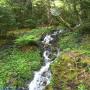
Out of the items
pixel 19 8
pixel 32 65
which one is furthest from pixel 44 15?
pixel 32 65

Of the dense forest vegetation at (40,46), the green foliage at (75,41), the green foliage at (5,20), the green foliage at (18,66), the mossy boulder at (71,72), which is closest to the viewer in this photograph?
the mossy boulder at (71,72)

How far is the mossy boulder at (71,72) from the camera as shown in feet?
47.6

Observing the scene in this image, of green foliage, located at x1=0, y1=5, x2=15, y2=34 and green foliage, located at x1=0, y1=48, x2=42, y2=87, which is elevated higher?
green foliage, located at x1=0, y1=5, x2=15, y2=34

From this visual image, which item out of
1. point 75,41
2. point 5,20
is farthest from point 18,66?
point 5,20

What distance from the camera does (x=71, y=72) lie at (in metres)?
15.4

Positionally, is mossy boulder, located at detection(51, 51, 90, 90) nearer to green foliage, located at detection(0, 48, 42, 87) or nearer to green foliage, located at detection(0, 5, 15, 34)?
green foliage, located at detection(0, 48, 42, 87)

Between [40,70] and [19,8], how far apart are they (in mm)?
14835

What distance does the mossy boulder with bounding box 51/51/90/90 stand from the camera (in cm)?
1451

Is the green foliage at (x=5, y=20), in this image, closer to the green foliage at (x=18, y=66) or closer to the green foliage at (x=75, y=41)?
the green foliage at (x=18, y=66)

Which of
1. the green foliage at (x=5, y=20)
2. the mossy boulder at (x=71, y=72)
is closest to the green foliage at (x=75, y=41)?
the mossy boulder at (x=71, y=72)

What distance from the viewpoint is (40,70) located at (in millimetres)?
17484

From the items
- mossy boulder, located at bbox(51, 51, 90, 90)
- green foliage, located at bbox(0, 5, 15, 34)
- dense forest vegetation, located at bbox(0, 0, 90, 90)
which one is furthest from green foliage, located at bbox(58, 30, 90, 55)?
green foliage, located at bbox(0, 5, 15, 34)

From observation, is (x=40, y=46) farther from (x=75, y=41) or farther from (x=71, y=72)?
(x=71, y=72)

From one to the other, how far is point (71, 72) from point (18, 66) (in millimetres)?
4221
